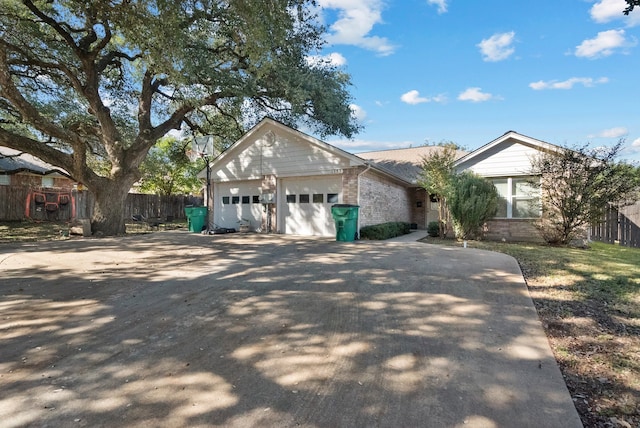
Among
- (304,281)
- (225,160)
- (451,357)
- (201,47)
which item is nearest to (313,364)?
(451,357)

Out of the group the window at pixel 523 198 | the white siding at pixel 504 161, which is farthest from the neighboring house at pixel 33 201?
the window at pixel 523 198

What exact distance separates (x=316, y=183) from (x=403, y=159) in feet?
29.7

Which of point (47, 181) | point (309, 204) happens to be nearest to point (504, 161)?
point (309, 204)

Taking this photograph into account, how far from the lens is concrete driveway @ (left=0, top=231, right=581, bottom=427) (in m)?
2.33

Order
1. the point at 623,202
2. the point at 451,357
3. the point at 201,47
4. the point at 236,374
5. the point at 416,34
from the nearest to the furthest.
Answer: the point at 236,374 < the point at 451,357 < the point at 623,202 < the point at 201,47 < the point at 416,34

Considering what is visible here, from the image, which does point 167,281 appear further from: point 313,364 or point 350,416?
point 350,416

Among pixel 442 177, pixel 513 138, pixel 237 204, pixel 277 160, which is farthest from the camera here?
pixel 237 204

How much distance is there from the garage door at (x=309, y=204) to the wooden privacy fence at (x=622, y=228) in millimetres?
9118

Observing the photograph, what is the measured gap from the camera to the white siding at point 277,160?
12461 mm

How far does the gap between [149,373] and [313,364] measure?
1380mm

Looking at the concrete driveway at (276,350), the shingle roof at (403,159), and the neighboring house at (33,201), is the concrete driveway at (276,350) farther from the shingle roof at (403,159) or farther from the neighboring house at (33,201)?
the neighboring house at (33,201)

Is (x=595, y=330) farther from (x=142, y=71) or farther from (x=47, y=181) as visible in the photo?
(x=47, y=181)

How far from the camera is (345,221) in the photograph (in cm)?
1096

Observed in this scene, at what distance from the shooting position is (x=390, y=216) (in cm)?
1501
